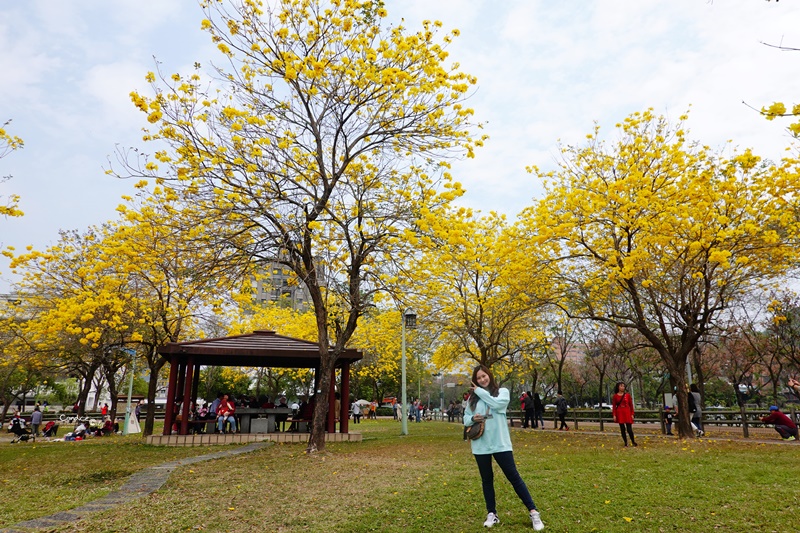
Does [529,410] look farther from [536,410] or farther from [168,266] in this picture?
[168,266]

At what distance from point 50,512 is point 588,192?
12.3 meters

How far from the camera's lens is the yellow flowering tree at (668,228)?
1139 centimetres

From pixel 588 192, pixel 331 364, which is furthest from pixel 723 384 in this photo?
pixel 331 364

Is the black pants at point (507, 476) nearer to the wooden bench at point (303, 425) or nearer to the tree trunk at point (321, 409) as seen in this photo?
the tree trunk at point (321, 409)

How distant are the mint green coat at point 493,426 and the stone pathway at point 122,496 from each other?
14.2 feet

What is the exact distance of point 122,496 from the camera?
6.49 m

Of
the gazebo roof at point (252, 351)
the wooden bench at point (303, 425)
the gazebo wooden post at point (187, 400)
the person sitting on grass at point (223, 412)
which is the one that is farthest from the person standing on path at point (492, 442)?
the person sitting on grass at point (223, 412)

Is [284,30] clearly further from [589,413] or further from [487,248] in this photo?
[589,413]

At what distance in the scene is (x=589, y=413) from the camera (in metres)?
24.5

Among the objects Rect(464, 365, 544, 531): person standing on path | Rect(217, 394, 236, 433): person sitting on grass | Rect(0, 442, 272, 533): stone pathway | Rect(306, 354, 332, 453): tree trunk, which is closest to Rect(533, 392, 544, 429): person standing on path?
Rect(306, 354, 332, 453): tree trunk

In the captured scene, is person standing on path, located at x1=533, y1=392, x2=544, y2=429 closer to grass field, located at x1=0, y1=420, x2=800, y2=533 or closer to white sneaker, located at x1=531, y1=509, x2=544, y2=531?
grass field, located at x1=0, y1=420, x2=800, y2=533

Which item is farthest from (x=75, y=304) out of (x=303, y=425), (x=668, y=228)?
(x=668, y=228)

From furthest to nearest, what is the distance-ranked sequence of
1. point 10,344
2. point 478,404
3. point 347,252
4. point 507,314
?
1. point 10,344
2. point 507,314
3. point 347,252
4. point 478,404

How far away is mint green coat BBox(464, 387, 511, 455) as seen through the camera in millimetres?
4812
